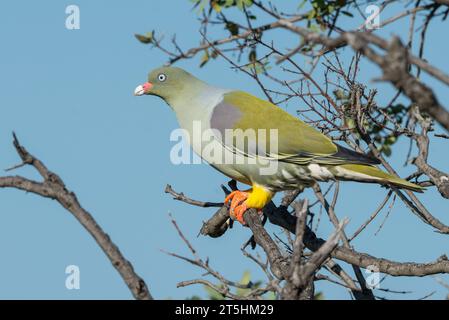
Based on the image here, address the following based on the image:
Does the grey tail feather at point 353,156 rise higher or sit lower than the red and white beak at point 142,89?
lower

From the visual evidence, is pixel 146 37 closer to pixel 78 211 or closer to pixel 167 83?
pixel 167 83

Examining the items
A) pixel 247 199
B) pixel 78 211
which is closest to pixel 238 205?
pixel 247 199

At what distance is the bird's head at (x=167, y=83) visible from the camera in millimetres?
6777

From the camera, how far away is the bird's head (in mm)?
6777

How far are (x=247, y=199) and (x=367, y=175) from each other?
1058mm

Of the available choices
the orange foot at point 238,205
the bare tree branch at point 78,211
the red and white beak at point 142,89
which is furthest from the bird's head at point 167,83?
the bare tree branch at point 78,211

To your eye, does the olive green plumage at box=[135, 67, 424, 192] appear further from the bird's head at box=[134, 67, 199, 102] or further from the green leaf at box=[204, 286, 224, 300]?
the green leaf at box=[204, 286, 224, 300]

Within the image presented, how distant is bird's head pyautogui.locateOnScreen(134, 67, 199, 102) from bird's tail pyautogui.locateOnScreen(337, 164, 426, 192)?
150 cm

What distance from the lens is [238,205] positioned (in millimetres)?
6750

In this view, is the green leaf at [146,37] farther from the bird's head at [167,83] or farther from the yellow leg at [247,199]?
the yellow leg at [247,199]

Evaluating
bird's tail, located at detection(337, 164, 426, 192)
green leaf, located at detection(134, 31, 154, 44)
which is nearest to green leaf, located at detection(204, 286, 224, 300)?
bird's tail, located at detection(337, 164, 426, 192)

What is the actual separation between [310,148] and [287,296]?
8.69 feet
